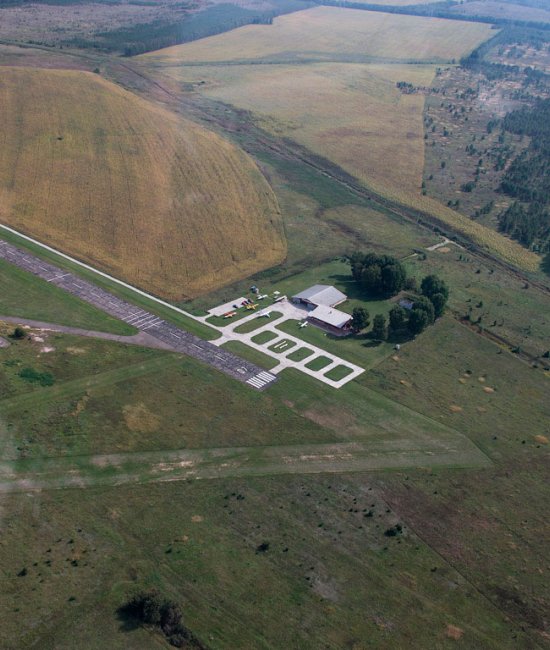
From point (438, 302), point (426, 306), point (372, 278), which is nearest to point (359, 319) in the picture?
point (426, 306)

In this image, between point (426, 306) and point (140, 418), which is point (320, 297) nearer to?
point (426, 306)

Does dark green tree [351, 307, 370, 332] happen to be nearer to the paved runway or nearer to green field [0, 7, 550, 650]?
green field [0, 7, 550, 650]

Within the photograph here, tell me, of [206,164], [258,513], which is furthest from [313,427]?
[206,164]

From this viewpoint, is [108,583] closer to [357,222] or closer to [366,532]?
[366,532]

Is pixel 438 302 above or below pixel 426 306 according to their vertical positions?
below

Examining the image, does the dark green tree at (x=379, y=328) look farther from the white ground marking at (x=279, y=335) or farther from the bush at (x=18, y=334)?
the bush at (x=18, y=334)

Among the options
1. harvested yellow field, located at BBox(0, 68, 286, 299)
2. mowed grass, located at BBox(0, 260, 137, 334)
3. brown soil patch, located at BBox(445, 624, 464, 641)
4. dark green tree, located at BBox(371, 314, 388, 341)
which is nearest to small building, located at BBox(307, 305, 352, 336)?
dark green tree, located at BBox(371, 314, 388, 341)
